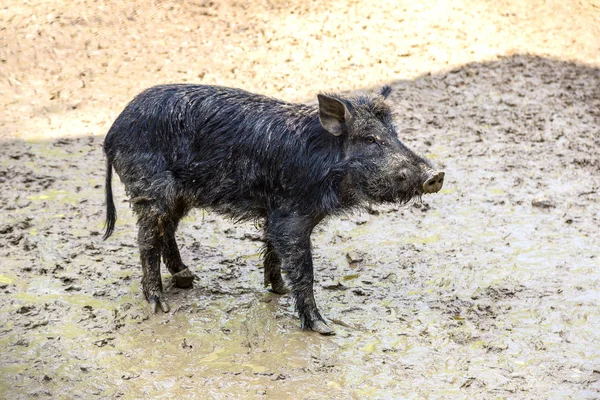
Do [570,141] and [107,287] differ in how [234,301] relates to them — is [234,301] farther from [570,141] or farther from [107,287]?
[570,141]

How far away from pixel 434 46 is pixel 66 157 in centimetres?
460

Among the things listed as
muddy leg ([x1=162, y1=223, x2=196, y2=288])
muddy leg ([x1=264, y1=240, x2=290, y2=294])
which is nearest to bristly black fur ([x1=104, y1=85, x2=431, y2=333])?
muddy leg ([x1=162, y1=223, x2=196, y2=288])

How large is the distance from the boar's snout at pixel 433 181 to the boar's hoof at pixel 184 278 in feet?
6.01

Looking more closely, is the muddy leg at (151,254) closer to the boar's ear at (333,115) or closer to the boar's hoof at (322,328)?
the boar's hoof at (322,328)

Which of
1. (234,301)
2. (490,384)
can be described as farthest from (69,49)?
(490,384)

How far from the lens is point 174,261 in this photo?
568 cm

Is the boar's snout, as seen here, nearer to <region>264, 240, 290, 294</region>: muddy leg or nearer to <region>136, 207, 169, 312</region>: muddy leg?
<region>264, 240, 290, 294</region>: muddy leg

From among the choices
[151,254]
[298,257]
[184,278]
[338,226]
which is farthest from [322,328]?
[338,226]

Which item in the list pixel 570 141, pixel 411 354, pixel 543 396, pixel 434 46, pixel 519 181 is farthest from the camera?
pixel 434 46

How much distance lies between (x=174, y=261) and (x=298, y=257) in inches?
43.4

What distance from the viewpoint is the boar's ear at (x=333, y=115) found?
4.86 meters

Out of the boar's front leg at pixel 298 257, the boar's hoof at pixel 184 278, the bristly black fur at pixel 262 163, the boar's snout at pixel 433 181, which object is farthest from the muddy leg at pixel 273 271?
the boar's snout at pixel 433 181

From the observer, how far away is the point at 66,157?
7.47m

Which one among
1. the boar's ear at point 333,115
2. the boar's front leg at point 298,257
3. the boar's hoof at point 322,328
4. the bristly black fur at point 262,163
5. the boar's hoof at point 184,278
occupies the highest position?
the boar's ear at point 333,115
